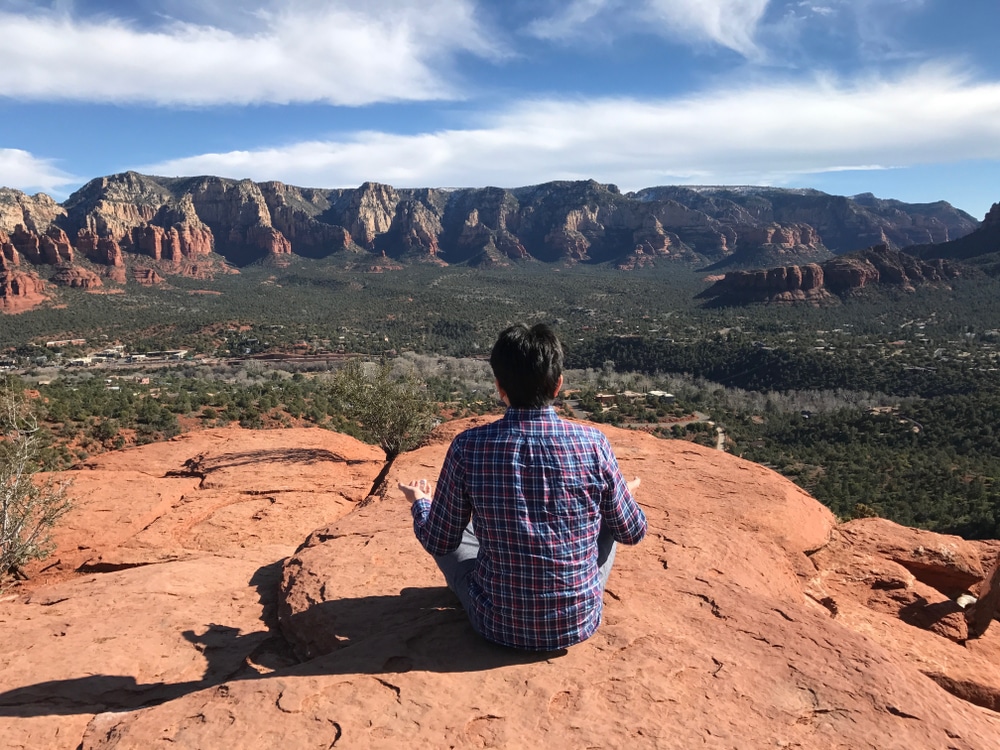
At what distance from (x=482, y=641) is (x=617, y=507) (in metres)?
1.16

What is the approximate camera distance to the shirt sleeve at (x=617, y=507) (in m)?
3.34

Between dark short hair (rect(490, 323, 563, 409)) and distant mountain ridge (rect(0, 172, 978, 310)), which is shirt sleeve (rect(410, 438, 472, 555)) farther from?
distant mountain ridge (rect(0, 172, 978, 310))

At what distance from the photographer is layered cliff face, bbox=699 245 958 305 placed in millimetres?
88812

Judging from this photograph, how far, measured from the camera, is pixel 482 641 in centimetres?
361

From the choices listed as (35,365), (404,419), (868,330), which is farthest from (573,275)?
(404,419)

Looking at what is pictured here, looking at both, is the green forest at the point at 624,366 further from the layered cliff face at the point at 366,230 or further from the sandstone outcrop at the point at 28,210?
the sandstone outcrop at the point at 28,210

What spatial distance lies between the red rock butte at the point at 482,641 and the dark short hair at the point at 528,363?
1485mm

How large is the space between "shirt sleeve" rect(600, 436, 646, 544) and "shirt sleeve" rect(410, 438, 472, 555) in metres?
0.78

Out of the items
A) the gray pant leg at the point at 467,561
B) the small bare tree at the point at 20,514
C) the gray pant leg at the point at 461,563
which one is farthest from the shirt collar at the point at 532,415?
the small bare tree at the point at 20,514

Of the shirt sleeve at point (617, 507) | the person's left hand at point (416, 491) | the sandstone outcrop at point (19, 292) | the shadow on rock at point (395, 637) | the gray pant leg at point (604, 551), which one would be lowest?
the sandstone outcrop at point (19, 292)

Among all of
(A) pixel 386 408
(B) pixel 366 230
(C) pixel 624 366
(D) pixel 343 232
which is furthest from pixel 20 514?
(B) pixel 366 230

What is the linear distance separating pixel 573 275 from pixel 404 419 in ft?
451

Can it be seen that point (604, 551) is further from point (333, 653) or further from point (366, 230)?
point (366, 230)

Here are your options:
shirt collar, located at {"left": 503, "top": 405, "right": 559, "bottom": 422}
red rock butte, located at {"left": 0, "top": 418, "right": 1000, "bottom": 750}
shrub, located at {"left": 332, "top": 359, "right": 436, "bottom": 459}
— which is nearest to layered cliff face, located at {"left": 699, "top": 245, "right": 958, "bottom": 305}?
shrub, located at {"left": 332, "top": 359, "right": 436, "bottom": 459}
